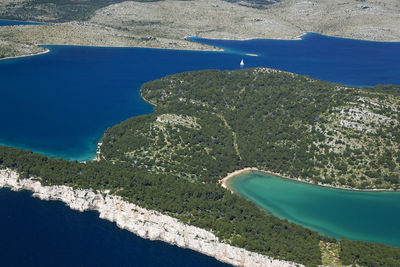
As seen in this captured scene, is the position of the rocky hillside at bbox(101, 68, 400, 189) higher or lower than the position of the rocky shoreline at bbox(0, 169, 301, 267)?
higher

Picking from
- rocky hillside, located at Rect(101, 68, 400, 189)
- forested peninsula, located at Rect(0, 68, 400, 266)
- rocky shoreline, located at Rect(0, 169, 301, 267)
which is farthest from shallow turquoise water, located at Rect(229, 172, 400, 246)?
rocky shoreline, located at Rect(0, 169, 301, 267)

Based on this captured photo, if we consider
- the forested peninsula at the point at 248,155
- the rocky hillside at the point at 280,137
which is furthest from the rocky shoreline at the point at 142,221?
the rocky hillside at the point at 280,137

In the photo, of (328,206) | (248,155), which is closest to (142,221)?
(248,155)

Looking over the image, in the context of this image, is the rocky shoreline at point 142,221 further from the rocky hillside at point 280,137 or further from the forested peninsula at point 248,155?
the rocky hillside at point 280,137

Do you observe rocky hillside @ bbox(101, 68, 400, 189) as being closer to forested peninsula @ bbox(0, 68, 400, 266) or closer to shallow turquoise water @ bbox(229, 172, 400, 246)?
forested peninsula @ bbox(0, 68, 400, 266)

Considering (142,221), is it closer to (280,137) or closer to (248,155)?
(248,155)

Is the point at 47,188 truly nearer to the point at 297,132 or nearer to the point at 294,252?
the point at 294,252
